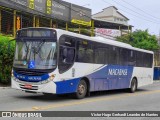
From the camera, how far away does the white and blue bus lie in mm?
15023

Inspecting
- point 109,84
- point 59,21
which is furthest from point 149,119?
point 59,21

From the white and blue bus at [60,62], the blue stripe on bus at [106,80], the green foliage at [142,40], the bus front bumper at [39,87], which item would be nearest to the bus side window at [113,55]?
the white and blue bus at [60,62]

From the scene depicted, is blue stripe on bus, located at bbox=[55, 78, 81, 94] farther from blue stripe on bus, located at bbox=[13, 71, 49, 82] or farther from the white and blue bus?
blue stripe on bus, located at bbox=[13, 71, 49, 82]

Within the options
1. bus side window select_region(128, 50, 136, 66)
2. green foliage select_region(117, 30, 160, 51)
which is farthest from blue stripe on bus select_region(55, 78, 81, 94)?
green foliage select_region(117, 30, 160, 51)

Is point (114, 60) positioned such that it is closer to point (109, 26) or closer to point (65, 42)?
point (65, 42)

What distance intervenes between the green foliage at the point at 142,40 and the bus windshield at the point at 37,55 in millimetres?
34289

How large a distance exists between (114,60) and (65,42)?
5028 mm

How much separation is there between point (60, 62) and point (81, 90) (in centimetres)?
220

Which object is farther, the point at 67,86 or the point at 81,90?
the point at 81,90

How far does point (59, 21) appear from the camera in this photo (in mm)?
35594

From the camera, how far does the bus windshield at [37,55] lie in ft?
49.3

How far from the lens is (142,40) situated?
170ft

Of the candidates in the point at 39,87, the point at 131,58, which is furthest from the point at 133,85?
the point at 39,87

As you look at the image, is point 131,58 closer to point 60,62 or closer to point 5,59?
point 5,59
